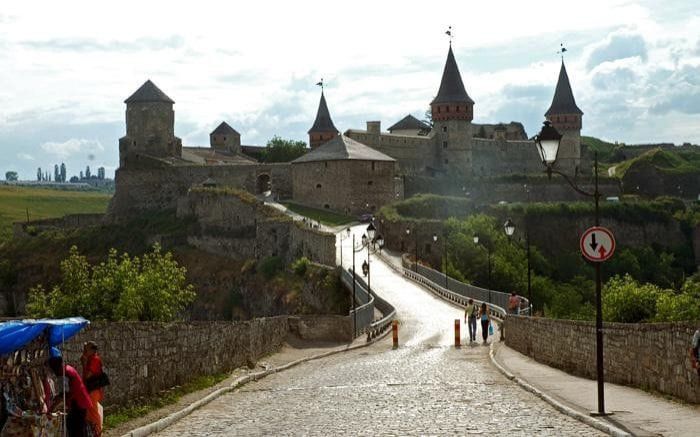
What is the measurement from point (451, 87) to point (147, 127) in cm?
2789

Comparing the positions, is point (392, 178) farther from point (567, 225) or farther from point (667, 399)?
point (667, 399)

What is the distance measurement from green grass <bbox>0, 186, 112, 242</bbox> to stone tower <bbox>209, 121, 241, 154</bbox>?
20595mm

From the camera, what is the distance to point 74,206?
500ft

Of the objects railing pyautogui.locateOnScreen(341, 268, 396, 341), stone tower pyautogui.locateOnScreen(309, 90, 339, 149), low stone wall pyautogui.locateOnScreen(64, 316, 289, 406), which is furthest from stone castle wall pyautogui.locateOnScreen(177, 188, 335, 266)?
low stone wall pyautogui.locateOnScreen(64, 316, 289, 406)

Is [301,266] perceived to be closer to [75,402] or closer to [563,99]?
[75,402]

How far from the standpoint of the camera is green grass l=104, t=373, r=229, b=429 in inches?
573

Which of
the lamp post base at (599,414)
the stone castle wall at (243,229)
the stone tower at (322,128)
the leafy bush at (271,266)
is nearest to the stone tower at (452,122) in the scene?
the stone tower at (322,128)

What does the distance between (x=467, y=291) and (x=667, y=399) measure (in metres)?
33.6

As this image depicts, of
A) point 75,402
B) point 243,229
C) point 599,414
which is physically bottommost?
point 599,414

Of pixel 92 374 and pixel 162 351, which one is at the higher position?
pixel 92 374

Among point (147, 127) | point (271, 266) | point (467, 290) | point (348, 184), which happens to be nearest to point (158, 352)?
point (467, 290)

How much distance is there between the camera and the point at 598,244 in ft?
50.9

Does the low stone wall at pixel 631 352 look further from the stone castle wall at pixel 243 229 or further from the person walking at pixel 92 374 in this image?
the stone castle wall at pixel 243 229

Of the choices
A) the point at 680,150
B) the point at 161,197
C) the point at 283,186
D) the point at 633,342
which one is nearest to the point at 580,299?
the point at 283,186
